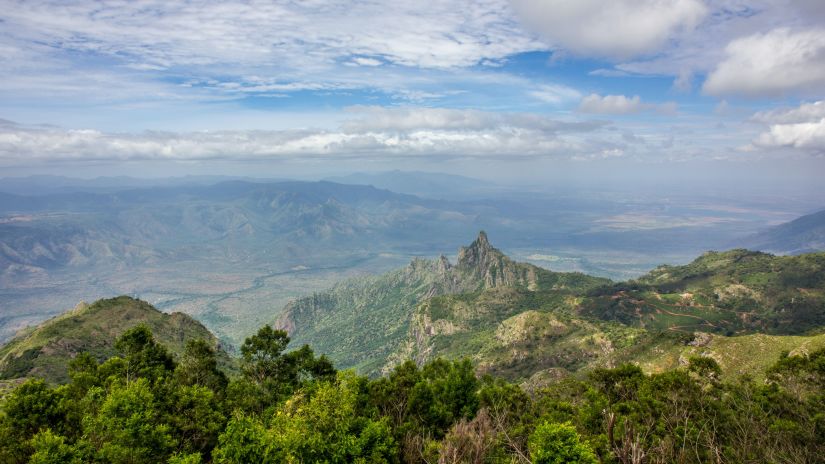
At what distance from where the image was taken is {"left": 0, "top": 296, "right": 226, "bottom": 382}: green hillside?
9463 centimetres

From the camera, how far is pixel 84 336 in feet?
371

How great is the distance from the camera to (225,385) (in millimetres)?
57406

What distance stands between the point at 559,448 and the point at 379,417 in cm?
2303

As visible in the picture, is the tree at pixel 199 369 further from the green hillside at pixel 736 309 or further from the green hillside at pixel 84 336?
the green hillside at pixel 736 309

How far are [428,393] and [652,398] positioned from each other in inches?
963

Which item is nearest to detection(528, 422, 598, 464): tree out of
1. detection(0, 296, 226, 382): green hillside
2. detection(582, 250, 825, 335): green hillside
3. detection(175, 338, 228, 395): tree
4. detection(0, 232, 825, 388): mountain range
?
detection(175, 338, 228, 395): tree

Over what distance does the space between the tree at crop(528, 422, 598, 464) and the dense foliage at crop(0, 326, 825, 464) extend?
9 centimetres

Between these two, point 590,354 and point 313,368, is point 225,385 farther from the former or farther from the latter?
point 590,354

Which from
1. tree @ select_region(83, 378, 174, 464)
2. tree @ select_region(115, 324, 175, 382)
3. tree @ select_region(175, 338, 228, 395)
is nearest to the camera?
tree @ select_region(83, 378, 174, 464)

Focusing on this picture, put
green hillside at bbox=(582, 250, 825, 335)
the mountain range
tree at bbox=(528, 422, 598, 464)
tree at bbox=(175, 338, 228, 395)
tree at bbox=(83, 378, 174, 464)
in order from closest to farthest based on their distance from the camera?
1. tree at bbox=(528, 422, 598, 464)
2. tree at bbox=(83, 378, 174, 464)
3. tree at bbox=(175, 338, 228, 395)
4. the mountain range
5. green hillside at bbox=(582, 250, 825, 335)

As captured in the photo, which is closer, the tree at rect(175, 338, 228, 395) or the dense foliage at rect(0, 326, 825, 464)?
the dense foliage at rect(0, 326, 825, 464)

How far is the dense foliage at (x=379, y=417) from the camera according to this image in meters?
32.5

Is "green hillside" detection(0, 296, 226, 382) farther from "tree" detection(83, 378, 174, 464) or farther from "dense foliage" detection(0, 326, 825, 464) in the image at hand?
"tree" detection(83, 378, 174, 464)

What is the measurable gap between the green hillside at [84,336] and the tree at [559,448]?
225 feet
